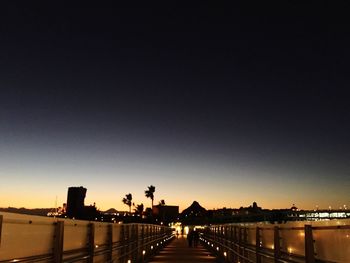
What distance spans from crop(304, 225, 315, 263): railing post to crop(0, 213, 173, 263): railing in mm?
3537

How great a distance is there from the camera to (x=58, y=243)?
284 inches

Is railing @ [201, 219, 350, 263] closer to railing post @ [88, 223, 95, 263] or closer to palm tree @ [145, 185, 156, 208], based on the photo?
railing post @ [88, 223, 95, 263]

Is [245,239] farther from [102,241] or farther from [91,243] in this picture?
[91,243]

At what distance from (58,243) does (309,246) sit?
358cm

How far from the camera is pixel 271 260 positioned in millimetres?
10180

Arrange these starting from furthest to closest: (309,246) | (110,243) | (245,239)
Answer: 1. (245,239)
2. (110,243)
3. (309,246)

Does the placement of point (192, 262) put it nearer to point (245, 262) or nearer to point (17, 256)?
point (245, 262)

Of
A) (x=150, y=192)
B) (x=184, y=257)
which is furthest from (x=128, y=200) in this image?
(x=184, y=257)

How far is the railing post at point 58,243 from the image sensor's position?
7172 millimetres

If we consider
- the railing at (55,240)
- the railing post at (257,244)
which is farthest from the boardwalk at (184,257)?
the railing post at (257,244)

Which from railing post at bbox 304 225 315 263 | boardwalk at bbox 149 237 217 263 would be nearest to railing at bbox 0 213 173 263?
railing post at bbox 304 225 315 263

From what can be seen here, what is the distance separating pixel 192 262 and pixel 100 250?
12.5m

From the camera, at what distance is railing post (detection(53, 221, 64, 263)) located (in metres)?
7.17

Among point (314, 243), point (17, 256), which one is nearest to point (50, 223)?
point (17, 256)
